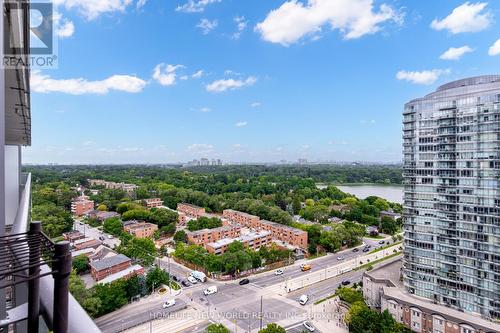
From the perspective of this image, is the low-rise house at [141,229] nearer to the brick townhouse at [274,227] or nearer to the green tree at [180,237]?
the green tree at [180,237]

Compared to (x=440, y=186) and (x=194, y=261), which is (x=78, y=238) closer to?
(x=194, y=261)

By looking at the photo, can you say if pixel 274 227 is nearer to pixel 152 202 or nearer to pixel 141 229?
pixel 141 229

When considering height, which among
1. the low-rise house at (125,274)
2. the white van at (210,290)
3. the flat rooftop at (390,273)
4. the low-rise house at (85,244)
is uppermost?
the low-rise house at (85,244)

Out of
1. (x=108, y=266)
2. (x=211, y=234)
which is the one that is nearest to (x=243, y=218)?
(x=211, y=234)

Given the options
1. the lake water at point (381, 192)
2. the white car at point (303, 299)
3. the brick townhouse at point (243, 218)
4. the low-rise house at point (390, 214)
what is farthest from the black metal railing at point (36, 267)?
the lake water at point (381, 192)

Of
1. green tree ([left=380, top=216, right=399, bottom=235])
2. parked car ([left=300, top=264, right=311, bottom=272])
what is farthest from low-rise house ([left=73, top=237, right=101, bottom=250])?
green tree ([left=380, top=216, right=399, bottom=235])

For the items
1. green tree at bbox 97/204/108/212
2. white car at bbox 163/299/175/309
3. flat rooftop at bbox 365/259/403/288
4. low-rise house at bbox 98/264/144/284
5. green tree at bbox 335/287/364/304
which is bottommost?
white car at bbox 163/299/175/309

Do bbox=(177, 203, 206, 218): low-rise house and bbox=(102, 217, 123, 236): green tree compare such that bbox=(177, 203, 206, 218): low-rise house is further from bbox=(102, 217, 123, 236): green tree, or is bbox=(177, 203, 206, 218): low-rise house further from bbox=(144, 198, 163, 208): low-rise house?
bbox=(102, 217, 123, 236): green tree
